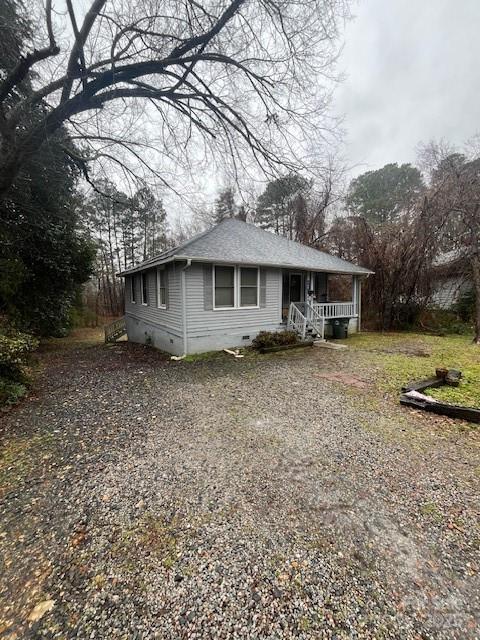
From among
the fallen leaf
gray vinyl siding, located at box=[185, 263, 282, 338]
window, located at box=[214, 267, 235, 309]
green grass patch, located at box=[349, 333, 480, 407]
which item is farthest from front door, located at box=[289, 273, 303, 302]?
the fallen leaf

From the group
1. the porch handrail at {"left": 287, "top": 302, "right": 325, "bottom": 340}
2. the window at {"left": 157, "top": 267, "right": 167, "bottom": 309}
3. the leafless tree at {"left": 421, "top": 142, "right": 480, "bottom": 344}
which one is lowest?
the porch handrail at {"left": 287, "top": 302, "right": 325, "bottom": 340}

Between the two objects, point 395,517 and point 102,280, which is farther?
point 102,280

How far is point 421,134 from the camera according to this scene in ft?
40.4

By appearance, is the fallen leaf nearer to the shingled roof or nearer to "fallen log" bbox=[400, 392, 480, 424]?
"fallen log" bbox=[400, 392, 480, 424]

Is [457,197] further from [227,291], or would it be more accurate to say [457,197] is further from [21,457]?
[21,457]

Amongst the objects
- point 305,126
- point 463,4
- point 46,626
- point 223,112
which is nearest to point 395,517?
point 46,626

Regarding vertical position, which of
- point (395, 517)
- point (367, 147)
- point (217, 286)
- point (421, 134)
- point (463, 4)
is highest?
point (421, 134)

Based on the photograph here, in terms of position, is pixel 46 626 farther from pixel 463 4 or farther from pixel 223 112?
pixel 463 4

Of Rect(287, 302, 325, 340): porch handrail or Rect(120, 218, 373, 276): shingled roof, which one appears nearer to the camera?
Rect(120, 218, 373, 276): shingled roof

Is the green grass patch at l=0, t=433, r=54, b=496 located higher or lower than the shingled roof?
lower

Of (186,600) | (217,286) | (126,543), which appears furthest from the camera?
(217,286)

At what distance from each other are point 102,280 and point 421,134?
23.4 meters

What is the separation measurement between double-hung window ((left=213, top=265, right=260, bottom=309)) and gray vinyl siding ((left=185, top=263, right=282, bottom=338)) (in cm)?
24

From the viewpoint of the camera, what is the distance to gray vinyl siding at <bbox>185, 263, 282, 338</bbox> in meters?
7.81
